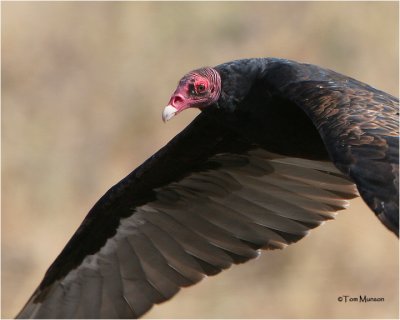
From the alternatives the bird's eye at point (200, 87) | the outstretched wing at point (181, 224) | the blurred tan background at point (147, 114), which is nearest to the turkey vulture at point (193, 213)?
the outstretched wing at point (181, 224)

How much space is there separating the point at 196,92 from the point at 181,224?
4.13 ft

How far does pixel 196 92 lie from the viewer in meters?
6.22

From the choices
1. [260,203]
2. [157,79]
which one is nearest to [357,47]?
[157,79]

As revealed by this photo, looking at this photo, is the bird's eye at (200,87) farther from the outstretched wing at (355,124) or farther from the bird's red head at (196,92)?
the outstretched wing at (355,124)

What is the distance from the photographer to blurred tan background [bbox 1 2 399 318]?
968 centimetres

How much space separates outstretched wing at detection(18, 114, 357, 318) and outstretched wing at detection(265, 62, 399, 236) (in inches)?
32.2

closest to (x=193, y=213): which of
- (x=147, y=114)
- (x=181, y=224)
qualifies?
(x=181, y=224)

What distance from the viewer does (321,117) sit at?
567cm

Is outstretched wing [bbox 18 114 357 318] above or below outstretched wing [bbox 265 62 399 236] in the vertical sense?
below

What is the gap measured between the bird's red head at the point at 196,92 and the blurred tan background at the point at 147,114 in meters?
3.50

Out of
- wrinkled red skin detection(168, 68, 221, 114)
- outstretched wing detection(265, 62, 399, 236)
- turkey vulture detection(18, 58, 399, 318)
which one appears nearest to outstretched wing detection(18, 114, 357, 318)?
turkey vulture detection(18, 58, 399, 318)

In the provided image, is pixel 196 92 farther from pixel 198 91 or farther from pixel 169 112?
pixel 169 112

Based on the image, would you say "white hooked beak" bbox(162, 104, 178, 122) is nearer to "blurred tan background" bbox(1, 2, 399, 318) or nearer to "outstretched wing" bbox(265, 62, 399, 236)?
"outstretched wing" bbox(265, 62, 399, 236)

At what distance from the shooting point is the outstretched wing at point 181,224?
23.0ft
